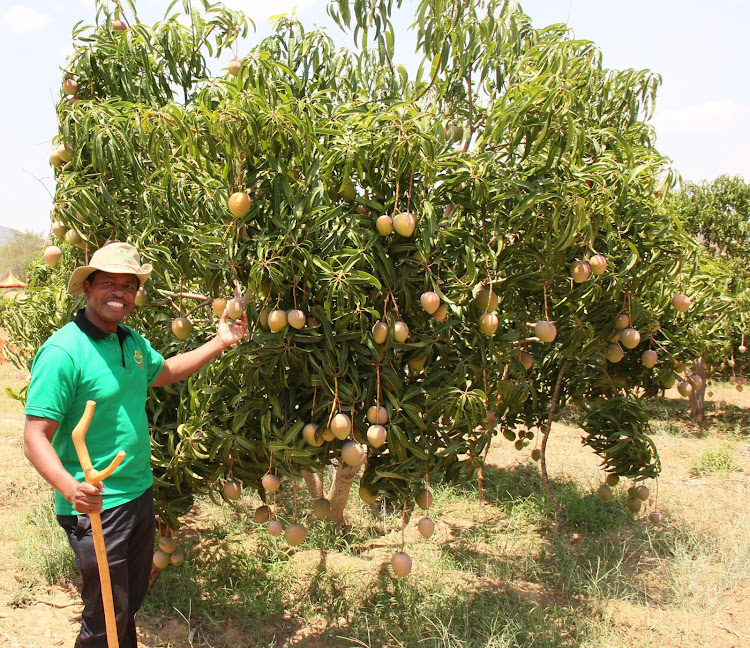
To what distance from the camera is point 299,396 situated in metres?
2.46

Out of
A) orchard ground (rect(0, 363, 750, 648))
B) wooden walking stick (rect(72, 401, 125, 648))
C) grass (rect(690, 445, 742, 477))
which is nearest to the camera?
wooden walking stick (rect(72, 401, 125, 648))

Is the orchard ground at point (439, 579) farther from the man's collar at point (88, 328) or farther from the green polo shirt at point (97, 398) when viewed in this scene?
the man's collar at point (88, 328)

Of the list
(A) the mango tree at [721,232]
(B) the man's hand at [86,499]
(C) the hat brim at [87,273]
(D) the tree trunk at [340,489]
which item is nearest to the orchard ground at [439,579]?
(D) the tree trunk at [340,489]

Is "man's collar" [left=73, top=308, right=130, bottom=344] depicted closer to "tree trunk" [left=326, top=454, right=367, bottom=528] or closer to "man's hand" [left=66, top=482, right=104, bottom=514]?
"man's hand" [left=66, top=482, right=104, bottom=514]

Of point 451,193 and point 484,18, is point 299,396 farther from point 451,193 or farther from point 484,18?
point 484,18

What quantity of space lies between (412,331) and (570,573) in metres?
2.14

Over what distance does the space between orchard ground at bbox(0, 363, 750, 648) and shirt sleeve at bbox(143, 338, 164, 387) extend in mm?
1482

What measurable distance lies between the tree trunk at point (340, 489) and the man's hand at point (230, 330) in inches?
65.9

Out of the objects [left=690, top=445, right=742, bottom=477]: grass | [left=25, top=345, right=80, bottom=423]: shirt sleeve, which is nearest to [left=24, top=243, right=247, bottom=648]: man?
→ [left=25, top=345, right=80, bottom=423]: shirt sleeve

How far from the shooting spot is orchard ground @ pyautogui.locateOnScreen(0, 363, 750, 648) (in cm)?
309

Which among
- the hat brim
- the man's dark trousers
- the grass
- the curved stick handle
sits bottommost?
the grass

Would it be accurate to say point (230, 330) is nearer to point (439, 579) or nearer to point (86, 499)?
point (86, 499)

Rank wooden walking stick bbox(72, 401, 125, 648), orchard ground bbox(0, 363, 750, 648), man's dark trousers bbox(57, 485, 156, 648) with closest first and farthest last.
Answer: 1. wooden walking stick bbox(72, 401, 125, 648)
2. man's dark trousers bbox(57, 485, 156, 648)
3. orchard ground bbox(0, 363, 750, 648)

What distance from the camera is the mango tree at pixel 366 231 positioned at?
7.09 ft
